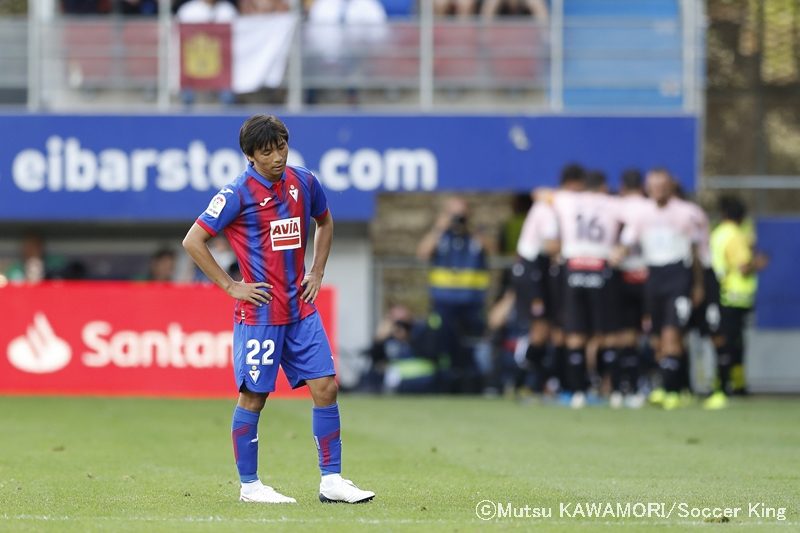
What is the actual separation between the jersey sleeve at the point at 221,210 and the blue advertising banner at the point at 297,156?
1153 cm

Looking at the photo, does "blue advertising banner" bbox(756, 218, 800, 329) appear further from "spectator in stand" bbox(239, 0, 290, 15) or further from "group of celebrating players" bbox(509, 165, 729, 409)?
"spectator in stand" bbox(239, 0, 290, 15)

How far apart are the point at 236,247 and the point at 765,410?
9.66m

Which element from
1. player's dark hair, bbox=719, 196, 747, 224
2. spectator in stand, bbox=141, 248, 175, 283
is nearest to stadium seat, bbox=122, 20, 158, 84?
spectator in stand, bbox=141, 248, 175, 283

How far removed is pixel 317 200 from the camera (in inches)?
353

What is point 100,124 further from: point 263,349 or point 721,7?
point 263,349

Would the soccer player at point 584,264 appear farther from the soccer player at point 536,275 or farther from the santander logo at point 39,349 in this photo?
the santander logo at point 39,349

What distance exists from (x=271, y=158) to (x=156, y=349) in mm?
10601

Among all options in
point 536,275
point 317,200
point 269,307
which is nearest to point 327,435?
point 269,307

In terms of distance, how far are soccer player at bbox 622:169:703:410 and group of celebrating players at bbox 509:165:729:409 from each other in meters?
0.01

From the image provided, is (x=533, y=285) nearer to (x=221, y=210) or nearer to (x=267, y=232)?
(x=267, y=232)

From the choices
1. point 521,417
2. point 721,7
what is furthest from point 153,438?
point 721,7

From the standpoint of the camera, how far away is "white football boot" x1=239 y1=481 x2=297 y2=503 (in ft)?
28.3

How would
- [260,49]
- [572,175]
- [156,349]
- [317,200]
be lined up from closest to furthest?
1. [317,200]
2. [572,175]
3. [156,349]
4. [260,49]

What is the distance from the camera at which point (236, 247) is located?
8.81 metres
